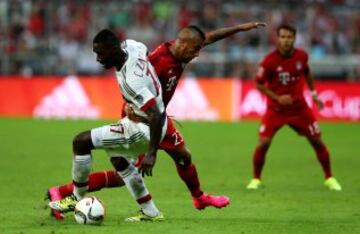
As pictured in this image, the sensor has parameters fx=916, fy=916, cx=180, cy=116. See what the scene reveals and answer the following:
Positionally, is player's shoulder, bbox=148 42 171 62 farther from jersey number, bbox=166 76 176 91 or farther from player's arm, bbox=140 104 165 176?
player's arm, bbox=140 104 165 176

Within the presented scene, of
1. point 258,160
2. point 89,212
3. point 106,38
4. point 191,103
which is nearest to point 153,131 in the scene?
point 106,38

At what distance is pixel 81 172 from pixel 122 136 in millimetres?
652

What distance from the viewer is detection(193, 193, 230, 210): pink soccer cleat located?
35.1 feet

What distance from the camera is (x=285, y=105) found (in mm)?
13969

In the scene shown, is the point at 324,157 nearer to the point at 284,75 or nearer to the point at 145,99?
the point at 284,75

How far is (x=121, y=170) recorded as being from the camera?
10078 mm

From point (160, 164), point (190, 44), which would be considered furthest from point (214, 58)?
point (190, 44)

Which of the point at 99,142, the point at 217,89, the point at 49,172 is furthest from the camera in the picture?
the point at 217,89

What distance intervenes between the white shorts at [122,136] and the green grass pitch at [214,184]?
85 centimetres

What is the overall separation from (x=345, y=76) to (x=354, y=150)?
29.7 feet

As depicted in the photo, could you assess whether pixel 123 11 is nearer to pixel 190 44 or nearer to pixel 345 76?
pixel 345 76

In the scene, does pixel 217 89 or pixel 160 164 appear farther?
pixel 217 89

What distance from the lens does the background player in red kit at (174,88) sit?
10.2 m

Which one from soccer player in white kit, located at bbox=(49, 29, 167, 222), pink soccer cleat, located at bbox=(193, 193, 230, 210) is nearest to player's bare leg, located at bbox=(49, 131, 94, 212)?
soccer player in white kit, located at bbox=(49, 29, 167, 222)
